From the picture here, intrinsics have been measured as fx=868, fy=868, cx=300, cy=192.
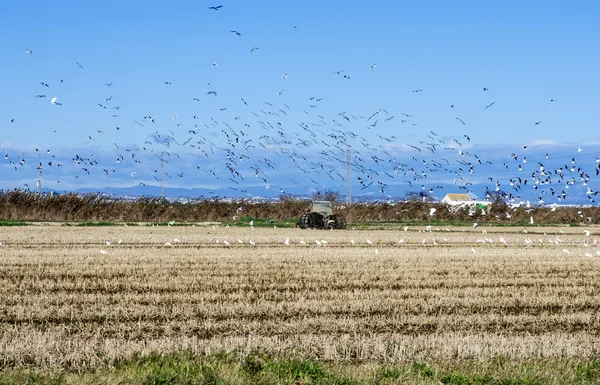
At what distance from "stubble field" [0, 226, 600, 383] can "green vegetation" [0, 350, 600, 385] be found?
49mm

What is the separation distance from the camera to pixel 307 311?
15.1 meters

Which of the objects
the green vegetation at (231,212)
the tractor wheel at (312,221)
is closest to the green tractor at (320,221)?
the tractor wheel at (312,221)

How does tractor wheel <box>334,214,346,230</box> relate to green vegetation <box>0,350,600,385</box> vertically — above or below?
above

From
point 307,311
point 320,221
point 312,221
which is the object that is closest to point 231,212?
point 312,221

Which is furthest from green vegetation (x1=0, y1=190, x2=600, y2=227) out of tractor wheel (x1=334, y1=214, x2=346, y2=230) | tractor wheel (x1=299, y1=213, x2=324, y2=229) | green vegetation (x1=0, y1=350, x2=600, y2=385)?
green vegetation (x1=0, y1=350, x2=600, y2=385)

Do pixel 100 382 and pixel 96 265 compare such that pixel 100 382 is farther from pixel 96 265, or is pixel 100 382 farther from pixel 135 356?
pixel 96 265

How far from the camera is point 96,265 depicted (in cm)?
2267

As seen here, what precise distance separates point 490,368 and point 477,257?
18.3m

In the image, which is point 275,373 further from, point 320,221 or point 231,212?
point 231,212

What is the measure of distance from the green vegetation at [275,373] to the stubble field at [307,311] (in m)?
0.05

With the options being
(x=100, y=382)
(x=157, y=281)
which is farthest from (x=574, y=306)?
(x=100, y=382)

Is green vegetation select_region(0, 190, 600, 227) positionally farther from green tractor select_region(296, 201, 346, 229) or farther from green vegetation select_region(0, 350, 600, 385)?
green vegetation select_region(0, 350, 600, 385)

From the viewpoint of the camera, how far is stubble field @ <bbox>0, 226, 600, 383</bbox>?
34.8 feet

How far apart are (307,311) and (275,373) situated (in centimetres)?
587
